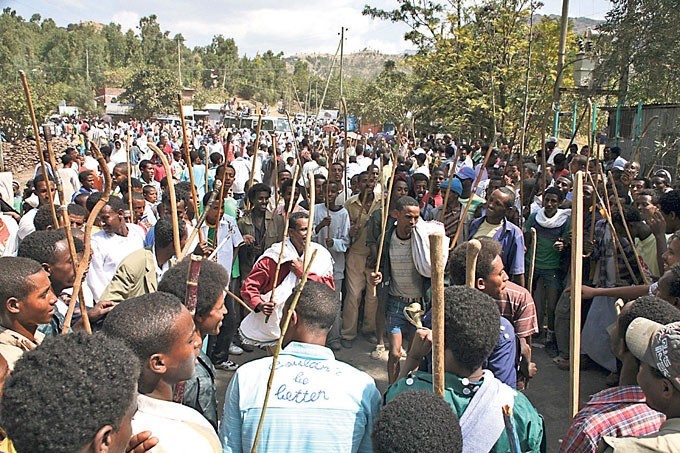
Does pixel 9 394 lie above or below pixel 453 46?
below

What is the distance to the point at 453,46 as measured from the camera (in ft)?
54.4

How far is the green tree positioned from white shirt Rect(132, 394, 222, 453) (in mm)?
41939

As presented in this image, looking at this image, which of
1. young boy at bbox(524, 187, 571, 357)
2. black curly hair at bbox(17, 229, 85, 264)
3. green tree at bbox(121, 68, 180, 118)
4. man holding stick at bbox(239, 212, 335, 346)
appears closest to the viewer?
black curly hair at bbox(17, 229, 85, 264)

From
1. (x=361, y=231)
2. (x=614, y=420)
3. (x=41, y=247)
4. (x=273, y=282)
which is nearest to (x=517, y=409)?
(x=614, y=420)

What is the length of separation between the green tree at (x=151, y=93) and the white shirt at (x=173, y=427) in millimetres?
41939

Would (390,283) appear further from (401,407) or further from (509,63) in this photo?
(509,63)

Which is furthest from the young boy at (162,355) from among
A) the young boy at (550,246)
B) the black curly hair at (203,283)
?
the young boy at (550,246)

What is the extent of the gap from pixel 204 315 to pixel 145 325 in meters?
0.60

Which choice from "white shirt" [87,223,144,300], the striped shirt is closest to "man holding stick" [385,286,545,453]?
the striped shirt

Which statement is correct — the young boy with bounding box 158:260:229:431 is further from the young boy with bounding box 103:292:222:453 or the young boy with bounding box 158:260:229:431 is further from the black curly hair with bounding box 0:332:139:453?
the black curly hair with bounding box 0:332:139:453

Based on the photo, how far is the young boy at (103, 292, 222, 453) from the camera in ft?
5.84

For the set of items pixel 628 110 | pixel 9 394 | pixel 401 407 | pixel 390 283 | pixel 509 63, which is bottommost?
pixel 390 283

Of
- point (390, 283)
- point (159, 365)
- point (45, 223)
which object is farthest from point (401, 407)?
point (45, 223)

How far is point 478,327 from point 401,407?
0.58 metres
